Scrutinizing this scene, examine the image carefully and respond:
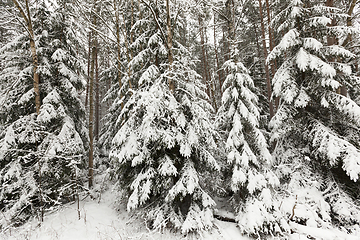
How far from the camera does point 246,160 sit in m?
6.14

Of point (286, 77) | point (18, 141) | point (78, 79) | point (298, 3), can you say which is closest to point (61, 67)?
point (78, 79)

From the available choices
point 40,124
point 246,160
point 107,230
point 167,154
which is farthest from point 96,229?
point 246,160

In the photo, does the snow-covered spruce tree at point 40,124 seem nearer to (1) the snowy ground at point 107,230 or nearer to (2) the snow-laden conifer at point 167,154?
(1) the snowy ground at point 107,230

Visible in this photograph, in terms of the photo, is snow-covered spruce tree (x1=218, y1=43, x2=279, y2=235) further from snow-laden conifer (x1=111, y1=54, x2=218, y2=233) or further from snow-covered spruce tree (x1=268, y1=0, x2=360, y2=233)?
snow-covered spruce tree (x1=268, y1=0, x2=360, y2=233)

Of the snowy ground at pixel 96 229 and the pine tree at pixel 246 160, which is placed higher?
the pine tree at pixel 246 160

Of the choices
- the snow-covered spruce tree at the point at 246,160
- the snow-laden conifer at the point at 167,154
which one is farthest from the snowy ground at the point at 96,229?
the snow-covered spruce tree at the point at 246,160

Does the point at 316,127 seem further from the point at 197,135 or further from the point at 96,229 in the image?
the point at 96,229

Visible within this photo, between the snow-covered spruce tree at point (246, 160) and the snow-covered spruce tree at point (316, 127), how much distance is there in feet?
3.97

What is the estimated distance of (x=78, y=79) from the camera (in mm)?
9180

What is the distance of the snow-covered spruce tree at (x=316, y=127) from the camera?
604cm

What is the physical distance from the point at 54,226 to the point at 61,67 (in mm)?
7167

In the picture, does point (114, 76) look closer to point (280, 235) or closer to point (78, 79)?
point (78, 79)

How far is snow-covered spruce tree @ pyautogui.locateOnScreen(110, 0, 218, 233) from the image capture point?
223 inches

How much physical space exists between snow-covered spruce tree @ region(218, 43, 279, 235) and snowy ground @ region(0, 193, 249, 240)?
2.86ft
